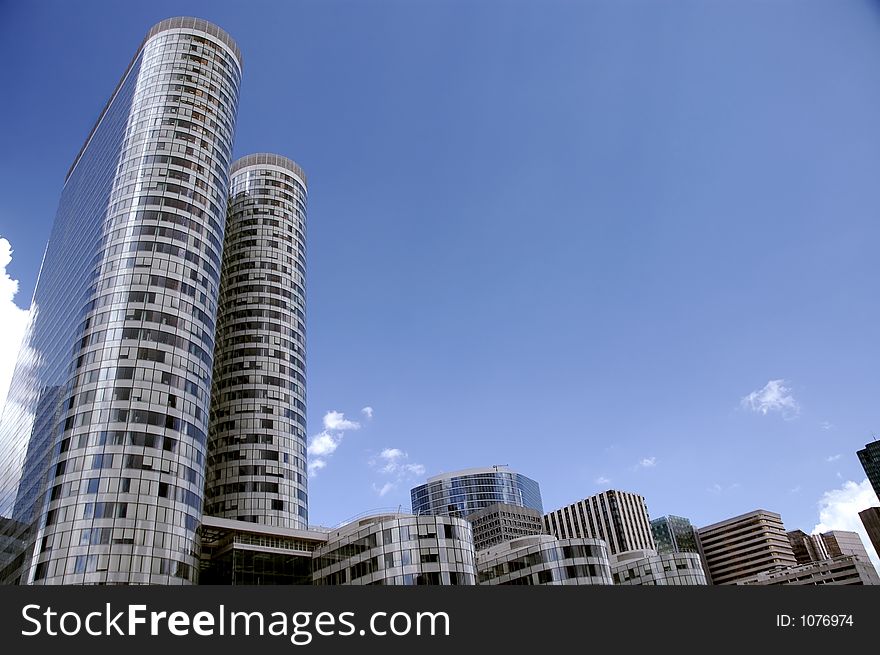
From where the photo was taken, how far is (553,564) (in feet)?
237

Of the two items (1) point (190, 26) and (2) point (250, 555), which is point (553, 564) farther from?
(1) point (190, 26)

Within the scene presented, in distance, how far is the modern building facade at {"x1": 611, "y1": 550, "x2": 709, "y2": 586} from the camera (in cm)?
8962

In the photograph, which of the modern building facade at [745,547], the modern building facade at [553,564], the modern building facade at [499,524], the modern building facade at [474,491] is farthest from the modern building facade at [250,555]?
the modern building facade at [745,547]

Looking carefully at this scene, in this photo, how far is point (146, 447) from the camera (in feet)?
187

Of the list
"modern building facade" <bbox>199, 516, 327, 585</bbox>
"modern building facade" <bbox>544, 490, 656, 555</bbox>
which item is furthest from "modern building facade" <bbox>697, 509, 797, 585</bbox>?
"modern building facade" <bbox>199, 516, 327, 585</bbox>

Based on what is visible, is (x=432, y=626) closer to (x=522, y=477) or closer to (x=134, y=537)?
(x=134, y=537)

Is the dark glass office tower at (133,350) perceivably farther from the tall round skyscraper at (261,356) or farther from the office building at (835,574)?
the office building at (835,574)

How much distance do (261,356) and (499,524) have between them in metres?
93.2

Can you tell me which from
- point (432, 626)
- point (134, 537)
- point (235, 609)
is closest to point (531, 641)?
point (432, 626)

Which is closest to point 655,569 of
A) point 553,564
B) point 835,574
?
point 553,564

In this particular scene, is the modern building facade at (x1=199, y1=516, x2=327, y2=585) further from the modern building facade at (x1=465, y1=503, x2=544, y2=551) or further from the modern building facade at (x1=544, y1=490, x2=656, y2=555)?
the modern building facade at (x1=544, y1=490, x2=656, y2=555)

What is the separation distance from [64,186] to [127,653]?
121 metres

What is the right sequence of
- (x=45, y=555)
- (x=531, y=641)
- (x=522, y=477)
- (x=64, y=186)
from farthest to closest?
(x=522, y=477) < (x=64, y=186) < (x=45, y=555) < (x=531, y=641)

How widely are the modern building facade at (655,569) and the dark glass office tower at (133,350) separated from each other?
59.5m
